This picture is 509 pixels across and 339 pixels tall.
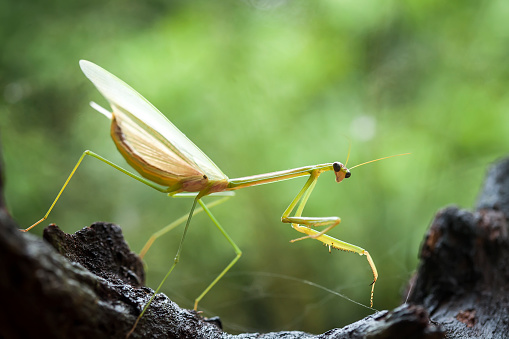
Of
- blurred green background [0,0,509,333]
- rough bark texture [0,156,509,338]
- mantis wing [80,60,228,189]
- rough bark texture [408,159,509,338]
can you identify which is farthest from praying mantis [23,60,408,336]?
blurred green background [0,0,509,333]

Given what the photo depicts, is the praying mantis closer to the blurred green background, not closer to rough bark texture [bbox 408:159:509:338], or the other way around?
rough bark texture [bbox 408:159:509:338]

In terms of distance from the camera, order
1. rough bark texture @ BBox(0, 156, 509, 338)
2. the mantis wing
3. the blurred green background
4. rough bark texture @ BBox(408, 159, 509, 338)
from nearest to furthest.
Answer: rough bark texture @ BBox(0, 156, 509, 338) → the mantis wing → rough bark texture @ BBox(408, 159, 509, 338) → the blurred green background

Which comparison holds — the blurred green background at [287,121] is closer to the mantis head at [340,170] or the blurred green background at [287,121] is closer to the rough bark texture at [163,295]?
the rough bark texture at [163,295]

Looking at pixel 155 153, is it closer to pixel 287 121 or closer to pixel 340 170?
pixel 340 170

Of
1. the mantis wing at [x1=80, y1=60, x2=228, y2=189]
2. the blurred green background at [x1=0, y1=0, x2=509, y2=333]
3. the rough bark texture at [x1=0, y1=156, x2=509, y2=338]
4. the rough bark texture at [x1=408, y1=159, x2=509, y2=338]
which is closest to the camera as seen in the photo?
the rough bark texture at [x1=0, y1=156, x2=509, y2=338]

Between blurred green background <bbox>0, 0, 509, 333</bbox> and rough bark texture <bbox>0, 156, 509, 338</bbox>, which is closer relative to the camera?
rough bark texture <bbox>0, 156, 509, 338</bbox>

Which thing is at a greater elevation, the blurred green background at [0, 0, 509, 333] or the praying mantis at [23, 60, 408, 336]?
the blurred green background at [0, 0, 509, 333]

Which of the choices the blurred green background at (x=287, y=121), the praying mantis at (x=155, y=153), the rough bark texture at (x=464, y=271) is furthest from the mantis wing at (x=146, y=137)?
the blurred green background at (x=287, y=121)
